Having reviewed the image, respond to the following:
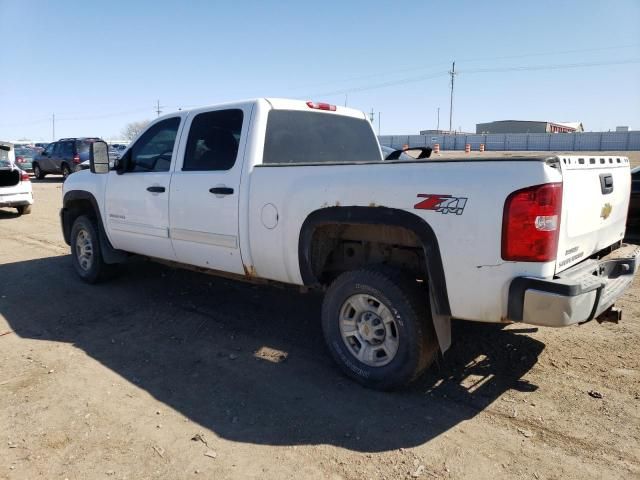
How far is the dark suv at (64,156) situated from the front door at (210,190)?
18642 mm

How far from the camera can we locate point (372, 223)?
3.43 m

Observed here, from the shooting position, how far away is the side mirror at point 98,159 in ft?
18.1

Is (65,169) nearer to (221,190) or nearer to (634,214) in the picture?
(221,190)

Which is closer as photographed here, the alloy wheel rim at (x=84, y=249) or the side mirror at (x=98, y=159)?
the side mirror at (x=98, y=159)

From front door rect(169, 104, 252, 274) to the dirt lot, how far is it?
76 cm

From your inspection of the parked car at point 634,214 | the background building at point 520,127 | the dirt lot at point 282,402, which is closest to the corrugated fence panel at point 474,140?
the background building at point 520,127

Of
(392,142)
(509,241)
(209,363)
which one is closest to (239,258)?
(209,363)

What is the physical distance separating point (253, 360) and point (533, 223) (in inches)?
95.2

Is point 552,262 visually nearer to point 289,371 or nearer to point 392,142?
point 289,371

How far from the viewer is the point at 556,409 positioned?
11.0 feet

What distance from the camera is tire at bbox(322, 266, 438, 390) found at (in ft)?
11.2

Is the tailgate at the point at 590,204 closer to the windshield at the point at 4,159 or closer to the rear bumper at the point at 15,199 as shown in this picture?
the rear bumper at the point at 15,199

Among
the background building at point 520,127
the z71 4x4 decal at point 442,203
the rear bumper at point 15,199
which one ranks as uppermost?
the background building at point 520,127

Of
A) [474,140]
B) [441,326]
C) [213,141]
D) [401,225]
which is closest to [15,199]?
[213,141]
